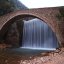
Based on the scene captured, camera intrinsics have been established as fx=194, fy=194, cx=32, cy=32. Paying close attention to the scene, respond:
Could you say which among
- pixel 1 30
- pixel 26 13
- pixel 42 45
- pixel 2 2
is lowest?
pixel 42 45

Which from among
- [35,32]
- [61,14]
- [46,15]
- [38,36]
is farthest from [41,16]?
[35,32]

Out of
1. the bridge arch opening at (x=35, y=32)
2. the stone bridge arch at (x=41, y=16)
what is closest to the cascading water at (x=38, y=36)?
the bridge arch opening at (x=35, y=32)

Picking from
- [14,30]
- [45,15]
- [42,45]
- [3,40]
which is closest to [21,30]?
[14,30]

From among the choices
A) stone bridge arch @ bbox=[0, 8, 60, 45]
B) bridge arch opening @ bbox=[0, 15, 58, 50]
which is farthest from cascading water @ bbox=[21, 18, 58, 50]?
stone bridge arch @ bbox=[0, 8, 60, 45]

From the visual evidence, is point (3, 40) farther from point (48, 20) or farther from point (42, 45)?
point (48, 20)

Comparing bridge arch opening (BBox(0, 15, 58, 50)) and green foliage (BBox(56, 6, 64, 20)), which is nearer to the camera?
green foliage (BBox(56, 6, 64, 20))

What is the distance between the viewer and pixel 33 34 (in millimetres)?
26938

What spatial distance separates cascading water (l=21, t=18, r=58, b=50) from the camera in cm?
2428

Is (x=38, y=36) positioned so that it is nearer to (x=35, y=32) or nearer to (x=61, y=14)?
(x=35, y=32)

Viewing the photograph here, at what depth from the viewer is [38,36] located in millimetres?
26031

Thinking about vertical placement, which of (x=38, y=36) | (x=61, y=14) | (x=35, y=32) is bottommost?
(x=38, y=36)

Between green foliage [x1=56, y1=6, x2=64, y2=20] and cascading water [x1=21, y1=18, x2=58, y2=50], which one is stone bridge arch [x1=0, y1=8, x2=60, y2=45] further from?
cascading water [x1=21, y1=18, x2=58, y2=50]

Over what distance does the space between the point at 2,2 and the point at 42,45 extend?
1117cm

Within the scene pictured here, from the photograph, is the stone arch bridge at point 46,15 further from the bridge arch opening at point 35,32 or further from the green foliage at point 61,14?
the bridge arch opening at point 35,32
